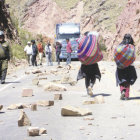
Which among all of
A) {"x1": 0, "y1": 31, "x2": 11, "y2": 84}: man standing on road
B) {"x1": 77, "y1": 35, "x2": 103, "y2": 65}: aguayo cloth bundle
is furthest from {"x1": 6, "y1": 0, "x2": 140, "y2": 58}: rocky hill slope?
{"x1": 77, "y1": 35, "x2": 103, "y2": 65}: aguayo cloth bundle

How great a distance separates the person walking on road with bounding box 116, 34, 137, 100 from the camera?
40.3 ft

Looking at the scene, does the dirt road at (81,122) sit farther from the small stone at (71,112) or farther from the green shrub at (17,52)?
the green shrub at (17,52)

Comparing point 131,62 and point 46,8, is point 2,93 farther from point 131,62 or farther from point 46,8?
point 46,8

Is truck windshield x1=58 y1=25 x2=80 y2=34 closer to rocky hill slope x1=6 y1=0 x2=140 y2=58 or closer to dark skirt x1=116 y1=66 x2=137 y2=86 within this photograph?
dark skirt x1=116 y1=66 x2=137 y2=86

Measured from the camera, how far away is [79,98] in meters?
13.0

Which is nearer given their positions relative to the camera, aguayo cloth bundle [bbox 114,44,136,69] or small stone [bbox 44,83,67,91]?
aguayo cloth bundle [bbox 114,44,136,69]

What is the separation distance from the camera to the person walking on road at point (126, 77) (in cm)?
1227

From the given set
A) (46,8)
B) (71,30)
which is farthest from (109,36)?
(71,30)

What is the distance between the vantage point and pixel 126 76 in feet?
40.8

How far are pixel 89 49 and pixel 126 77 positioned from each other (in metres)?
1.43

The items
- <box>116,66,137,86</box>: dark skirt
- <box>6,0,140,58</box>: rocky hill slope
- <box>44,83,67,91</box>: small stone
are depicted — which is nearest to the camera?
<box>116,66,137,86</box>: dark skirt

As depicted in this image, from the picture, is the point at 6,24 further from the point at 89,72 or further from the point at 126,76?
the point at 126,76

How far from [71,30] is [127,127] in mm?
39677

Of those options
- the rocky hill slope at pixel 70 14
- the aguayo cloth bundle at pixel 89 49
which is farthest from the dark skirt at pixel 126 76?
the rocky hill slope at pixel 70 14
